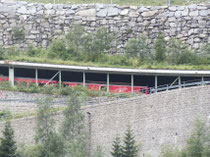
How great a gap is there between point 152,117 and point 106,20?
12.0 m

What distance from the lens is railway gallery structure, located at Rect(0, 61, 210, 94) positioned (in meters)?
48.9

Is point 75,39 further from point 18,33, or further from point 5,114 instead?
point 5,114

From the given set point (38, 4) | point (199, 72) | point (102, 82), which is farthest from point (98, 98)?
point (38, 4)

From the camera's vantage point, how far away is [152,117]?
1758 inches

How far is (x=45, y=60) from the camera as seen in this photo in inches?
2046

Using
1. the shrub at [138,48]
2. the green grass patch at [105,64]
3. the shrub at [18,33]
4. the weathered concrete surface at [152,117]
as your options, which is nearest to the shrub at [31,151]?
the weathered concrete surface at [152,117]

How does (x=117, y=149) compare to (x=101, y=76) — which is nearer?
(x=117, y=149)

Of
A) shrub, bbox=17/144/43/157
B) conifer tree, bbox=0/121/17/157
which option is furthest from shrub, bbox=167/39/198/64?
conifer tree, bbox=0/121/17/157

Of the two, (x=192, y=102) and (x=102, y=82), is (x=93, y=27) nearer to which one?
(x=102, y=82)

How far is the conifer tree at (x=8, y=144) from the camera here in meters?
43.5

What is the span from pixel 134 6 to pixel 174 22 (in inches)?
111

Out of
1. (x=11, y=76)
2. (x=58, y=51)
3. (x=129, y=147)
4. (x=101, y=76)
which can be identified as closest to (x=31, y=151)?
(x=129, y=147)

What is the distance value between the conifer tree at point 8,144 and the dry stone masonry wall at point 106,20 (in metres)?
12.6

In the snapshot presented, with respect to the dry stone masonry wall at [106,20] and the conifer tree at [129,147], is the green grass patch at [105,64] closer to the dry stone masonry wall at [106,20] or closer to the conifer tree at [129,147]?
the dry stone masonry wall at [106,20]
